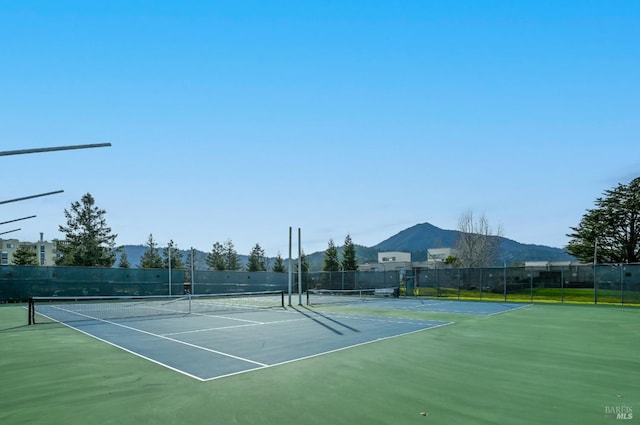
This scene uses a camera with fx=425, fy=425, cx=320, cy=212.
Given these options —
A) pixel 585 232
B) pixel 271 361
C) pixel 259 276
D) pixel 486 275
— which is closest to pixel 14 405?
pixel 271 361

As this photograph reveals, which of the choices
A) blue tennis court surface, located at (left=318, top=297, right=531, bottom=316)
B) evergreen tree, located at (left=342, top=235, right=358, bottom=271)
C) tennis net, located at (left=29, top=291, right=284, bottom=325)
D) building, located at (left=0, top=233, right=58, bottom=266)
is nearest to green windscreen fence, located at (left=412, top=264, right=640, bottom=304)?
blue tennis court surface, located at (left=318, top=297, right=531, bottom=316)

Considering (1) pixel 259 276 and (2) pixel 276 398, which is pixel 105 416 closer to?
(2) pixel 276 398

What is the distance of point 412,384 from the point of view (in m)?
7.38

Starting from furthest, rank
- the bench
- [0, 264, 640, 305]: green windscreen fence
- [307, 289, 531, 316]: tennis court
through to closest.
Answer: the bench, [0, 264, 640, 305]: green windscreen fence, [307, 289, 531, 316]: tennis court

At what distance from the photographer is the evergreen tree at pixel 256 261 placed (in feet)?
224

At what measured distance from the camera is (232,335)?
13289 mm

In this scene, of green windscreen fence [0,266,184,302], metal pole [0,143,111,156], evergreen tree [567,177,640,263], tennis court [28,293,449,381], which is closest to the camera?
metal pole [0,143,111,156]

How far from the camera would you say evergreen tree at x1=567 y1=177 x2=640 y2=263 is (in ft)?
155

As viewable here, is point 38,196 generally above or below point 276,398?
above

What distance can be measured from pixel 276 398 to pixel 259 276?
3900 centimetres

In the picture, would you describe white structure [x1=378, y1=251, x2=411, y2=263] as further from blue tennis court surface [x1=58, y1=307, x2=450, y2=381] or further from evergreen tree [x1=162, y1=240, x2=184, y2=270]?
blue tennis court surface [x1=58, y1=307, x2=450, y2=381]

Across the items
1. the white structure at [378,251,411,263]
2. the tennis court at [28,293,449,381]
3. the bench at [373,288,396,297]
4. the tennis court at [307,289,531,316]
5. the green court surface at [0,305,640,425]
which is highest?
the green court surface at [0,305,640,425]

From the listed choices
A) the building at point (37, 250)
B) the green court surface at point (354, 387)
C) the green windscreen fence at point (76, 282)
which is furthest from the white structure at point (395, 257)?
the building at point (37, 250)

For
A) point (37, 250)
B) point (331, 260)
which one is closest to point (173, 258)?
point (331, 260)
